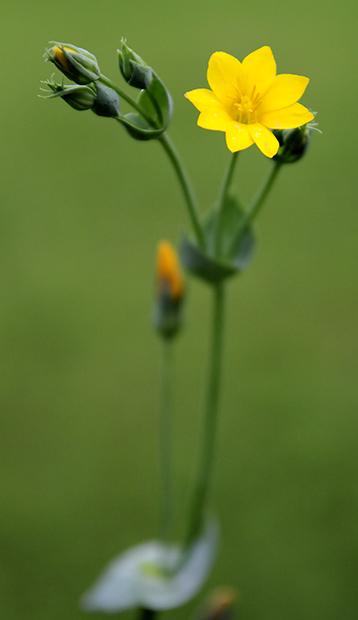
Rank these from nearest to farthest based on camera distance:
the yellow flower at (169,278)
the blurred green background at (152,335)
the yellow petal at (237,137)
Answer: the yellow petal at (237,137)
the yellow flower at (169,278)
the blurred green background at (152,335)

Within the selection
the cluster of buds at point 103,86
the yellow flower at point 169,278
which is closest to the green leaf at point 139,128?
the cluster of buds at point 103,86

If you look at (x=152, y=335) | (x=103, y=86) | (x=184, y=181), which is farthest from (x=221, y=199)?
(x=152, y=335)

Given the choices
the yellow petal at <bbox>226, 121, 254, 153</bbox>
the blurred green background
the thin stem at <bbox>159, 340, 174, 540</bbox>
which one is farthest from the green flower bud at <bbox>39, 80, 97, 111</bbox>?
the blurred green background

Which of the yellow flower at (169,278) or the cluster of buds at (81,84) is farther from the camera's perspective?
the yellow flower at (169,278)

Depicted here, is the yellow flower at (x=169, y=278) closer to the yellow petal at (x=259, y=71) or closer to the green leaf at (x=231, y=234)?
the green leaf at (x=231, y=234)

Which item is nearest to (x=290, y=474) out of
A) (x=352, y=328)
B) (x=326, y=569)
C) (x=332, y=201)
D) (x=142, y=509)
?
(x=326, y=569)

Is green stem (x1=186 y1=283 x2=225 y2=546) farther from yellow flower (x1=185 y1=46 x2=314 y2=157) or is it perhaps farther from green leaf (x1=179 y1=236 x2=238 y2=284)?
yellow flower (x1=185 y1=46 x2=314 y2=157)

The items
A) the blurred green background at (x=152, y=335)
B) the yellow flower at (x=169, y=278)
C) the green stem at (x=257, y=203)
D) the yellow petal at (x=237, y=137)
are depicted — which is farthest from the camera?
the blurred green background at (x=152, y=335)
